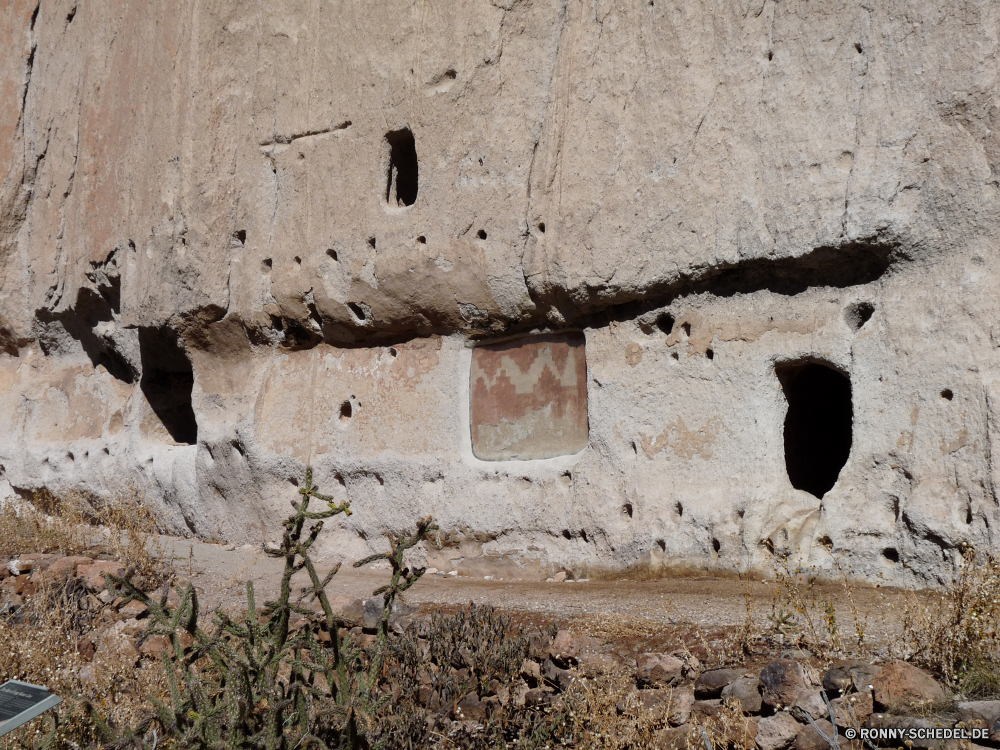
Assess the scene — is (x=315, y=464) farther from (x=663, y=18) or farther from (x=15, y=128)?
(x=15, y=128)

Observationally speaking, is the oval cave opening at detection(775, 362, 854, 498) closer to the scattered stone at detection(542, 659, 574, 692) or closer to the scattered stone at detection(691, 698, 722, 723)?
the scattered stone at detection(542, 659, 574, 692)

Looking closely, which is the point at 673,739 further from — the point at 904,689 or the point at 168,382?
the point at 168,382

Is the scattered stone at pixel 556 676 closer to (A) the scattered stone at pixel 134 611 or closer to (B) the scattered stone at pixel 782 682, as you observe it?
(B) the scattered stone at pixel 782 682

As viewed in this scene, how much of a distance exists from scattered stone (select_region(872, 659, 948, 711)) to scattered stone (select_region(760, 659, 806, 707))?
0.23 metres

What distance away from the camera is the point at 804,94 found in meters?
4.56

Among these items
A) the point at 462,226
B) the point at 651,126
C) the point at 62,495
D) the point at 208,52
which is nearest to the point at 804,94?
the point at 651,126

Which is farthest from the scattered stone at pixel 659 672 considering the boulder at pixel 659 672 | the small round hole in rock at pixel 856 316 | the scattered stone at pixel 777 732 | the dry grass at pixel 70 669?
the small round hole in rock at pixel 856 316

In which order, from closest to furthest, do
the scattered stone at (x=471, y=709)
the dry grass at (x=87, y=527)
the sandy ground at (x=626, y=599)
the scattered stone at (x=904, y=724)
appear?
1. the scattered stone at (x=904, y=724)
2. the scattered stone at (x=471, y=709)
3. the sandy ground at (x=626, y=599)
4. the dry grass at (x=87, y=527)

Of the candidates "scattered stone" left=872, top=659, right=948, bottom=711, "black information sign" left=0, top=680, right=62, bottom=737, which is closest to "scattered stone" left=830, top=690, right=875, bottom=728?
"scattered stone" left=872, top=659, right=948, bottom=711

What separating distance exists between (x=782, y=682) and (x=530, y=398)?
300cm

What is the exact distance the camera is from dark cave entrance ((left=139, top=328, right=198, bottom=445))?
26.0 ft

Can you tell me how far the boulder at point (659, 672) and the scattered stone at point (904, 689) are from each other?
665 millimetres

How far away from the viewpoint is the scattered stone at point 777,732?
111 inches

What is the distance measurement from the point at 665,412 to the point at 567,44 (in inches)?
87.4
